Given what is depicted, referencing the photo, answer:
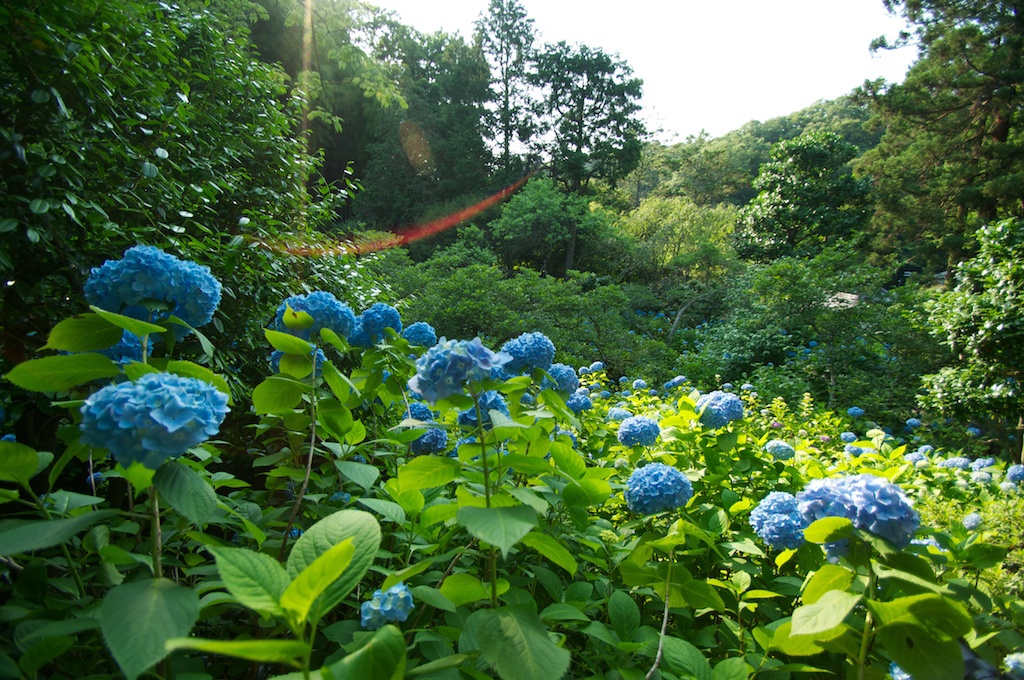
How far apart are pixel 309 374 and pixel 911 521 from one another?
1217mm

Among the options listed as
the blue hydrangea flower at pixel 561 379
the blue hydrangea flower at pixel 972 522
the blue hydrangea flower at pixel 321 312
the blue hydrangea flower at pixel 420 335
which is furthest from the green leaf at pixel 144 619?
the blue hydrangea flower at pixel 972 522

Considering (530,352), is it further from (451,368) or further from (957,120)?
(957,120)

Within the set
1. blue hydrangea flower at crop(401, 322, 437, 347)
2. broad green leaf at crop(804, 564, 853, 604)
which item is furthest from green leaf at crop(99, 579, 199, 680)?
blue hydrangea flower at crop(401, 322, 437, 347)

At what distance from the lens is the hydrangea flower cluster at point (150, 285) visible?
102 cm

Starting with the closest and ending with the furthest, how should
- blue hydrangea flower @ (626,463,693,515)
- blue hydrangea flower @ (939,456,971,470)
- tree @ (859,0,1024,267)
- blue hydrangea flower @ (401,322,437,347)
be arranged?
blue hydrangea flower @ (626,463,693,515)
blue hydrangea flower @ (401,322,437,347)
blue hydrangea flower @ (939,456,971,470)
tree @ (859,0,1024,267)

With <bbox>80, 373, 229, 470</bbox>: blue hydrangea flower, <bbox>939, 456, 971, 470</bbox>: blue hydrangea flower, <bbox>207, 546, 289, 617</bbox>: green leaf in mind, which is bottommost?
<bbox>939, 456, 971, 470</bbox>: blue hydrangea flower

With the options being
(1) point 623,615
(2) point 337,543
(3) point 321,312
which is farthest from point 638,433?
(2) point 337,543

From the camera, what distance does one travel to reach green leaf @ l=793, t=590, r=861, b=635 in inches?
29.7

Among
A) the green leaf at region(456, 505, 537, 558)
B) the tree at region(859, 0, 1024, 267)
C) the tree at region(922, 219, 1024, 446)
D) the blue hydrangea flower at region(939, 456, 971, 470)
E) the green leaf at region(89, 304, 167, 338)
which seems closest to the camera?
the green leaf at region(456, 505, 537, 558)

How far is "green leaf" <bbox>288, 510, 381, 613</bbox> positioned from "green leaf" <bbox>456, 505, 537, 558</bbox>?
0.13m

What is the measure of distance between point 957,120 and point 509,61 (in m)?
13.1

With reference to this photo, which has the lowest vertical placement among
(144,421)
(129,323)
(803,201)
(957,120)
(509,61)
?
(144,421)

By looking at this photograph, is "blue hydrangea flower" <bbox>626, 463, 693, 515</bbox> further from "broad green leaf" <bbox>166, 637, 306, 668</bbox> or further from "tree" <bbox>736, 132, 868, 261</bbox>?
"tree" <bbox>736, 132, 868, 261</bbox>

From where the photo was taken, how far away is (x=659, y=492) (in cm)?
126
